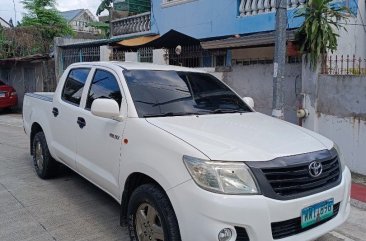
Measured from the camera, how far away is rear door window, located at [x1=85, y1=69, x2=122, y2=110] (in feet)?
12.8

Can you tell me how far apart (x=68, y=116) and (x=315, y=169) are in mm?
3070

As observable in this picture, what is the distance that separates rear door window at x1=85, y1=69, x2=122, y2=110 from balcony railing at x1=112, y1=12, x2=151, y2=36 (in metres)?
9.76

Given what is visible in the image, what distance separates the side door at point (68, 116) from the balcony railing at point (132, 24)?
909 centimetres

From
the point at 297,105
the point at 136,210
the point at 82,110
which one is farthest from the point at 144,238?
the point at 297,105

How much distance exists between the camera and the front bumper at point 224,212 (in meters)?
2.54

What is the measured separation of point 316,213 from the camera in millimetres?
2852

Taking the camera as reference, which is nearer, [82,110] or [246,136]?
[246,136]

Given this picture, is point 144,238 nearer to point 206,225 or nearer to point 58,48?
point 206,225

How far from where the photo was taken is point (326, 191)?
292 centimetres

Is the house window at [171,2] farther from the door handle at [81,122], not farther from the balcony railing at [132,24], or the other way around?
the door handle at [81,122]

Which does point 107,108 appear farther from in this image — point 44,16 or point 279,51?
point 44,16

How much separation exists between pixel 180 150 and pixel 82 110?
1999 mm

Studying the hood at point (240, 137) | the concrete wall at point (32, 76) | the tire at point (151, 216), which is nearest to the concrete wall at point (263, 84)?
the hood at point (240, 137)

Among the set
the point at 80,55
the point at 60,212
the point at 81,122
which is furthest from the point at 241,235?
the point at 80,55
